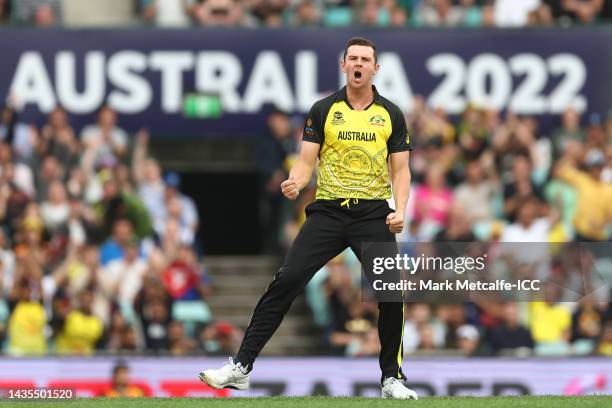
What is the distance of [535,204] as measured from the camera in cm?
1698

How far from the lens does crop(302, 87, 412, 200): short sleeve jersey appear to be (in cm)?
979

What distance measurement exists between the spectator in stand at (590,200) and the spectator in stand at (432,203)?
1290 mm

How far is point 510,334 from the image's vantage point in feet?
52.1

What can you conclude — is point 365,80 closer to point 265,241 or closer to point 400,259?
point 400,259

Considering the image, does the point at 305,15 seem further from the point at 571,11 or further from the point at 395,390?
the point at 395,390

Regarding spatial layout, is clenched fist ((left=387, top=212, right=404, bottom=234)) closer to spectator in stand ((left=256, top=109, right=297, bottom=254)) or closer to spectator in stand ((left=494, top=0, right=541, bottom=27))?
spectator in stand ((left=256, top=109, right=297, bottom=254))

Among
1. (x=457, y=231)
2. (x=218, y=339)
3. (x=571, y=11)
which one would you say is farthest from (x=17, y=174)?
(x=571, y=11)

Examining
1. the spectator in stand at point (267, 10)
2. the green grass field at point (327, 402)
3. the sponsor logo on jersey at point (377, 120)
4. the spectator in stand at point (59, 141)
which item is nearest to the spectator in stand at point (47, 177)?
the spectator in stand at point (59, 141)

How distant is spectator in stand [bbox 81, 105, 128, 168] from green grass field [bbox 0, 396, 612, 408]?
7.58 metres

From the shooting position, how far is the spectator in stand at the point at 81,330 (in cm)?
1606

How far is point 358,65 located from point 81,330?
7244mm

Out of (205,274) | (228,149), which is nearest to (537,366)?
(205,274)

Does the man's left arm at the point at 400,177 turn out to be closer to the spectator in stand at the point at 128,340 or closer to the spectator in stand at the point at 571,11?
the spectator in stand at the point at 128,340

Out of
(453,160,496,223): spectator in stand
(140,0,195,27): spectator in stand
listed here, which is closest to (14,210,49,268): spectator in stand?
(140,0,195,27): spectator in stand
